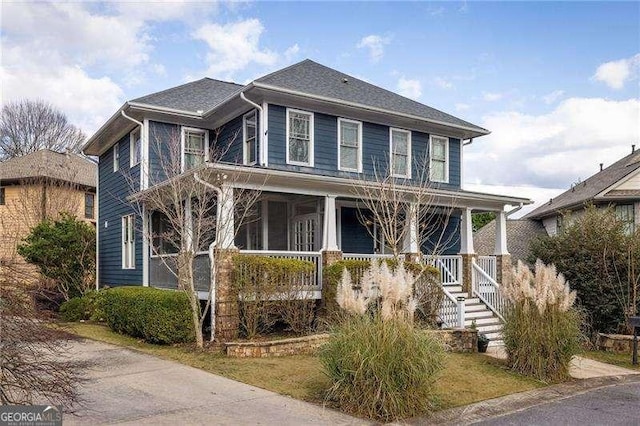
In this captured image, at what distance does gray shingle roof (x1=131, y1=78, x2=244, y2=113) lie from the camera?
50.8 ft

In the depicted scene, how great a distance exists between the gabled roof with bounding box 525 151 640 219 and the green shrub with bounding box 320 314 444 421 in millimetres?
18242

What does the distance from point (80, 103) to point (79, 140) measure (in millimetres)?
9232

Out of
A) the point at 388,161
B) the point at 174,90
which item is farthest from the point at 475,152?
the point at 174,90

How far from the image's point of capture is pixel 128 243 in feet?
54.9

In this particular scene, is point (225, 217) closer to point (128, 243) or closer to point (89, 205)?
point (128, 243)

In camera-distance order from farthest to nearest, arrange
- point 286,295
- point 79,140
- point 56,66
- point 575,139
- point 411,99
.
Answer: point 79,140
point 575,139
point 411,99
point 56,66
point 286,295

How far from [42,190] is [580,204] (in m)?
25.2

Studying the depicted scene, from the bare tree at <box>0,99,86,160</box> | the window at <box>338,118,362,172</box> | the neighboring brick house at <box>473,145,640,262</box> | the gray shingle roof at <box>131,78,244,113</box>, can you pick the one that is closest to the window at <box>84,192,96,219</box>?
the bare tree at <box>0,99,86,160</box>

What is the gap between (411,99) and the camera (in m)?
18.7

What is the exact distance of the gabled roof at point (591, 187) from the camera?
23.7 m

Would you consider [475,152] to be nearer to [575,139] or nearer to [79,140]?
[575,139]

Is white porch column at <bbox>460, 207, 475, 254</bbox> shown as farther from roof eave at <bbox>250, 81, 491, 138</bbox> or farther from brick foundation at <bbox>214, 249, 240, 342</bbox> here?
brick foundation at <bbox>214, 249, 240, 342</bbox>

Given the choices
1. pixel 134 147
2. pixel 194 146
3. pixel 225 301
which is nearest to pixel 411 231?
pixel 225 301

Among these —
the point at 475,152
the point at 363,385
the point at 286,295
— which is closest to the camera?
the point at 363,385
